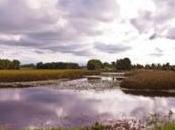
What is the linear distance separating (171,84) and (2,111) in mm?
23851

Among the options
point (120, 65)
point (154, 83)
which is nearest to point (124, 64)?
point (120, 65)

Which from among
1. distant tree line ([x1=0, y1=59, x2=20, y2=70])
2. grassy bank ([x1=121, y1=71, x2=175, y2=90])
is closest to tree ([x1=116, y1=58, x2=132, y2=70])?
distant tree line ([x1=0, y1=59, x2=20, y2=70])

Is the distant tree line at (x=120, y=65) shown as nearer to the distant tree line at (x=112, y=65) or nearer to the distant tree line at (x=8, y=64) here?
the distant tree line at (x=112, y=65)

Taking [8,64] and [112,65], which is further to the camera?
[112,65]

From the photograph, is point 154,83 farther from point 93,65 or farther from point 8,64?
point 93,65

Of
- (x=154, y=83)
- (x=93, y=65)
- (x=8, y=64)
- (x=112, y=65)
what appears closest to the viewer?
(x=154, y=83)

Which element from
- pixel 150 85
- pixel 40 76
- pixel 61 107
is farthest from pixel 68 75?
pixel 61 107

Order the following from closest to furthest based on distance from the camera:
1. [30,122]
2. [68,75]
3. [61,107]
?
[30,122] < [61,107] < [68,75]

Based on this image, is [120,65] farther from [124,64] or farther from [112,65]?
[112,65]

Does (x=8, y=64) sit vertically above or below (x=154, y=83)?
above

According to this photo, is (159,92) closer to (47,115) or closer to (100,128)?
(47,115)

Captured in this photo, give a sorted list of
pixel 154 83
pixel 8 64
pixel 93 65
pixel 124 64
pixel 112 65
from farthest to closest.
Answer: pixel 112 65, pixel 93 65, pixel 124 64, pixel 8 64, pixel 154 83

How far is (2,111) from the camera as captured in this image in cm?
2656

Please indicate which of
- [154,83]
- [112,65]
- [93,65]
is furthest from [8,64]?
[154,83]
